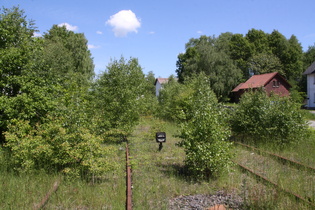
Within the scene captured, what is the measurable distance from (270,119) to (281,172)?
4479mm

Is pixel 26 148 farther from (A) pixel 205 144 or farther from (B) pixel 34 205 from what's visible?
(A) pixel 205 144

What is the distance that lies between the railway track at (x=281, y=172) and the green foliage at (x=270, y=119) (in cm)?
152

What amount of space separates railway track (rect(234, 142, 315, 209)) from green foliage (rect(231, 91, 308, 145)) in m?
1.52

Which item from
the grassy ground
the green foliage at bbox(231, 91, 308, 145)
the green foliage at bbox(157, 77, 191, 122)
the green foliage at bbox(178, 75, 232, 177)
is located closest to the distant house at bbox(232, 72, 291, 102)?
the green foliage at bbox(157, 77, 191, 122)

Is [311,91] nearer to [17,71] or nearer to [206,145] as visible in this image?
[206,145]

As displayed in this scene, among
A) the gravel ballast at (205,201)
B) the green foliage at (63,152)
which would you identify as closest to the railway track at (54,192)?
the green foliage at (63,152)

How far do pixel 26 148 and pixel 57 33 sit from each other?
4367 cm

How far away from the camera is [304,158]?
8383mm

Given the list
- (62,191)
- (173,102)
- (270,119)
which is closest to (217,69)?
(173,102)

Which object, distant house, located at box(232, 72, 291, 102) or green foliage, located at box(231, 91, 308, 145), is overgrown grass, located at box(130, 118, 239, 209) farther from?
distant house, located at box(232, 72, 291, 102)

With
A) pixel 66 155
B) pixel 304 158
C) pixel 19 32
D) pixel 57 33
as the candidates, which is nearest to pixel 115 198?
pixel 66 155

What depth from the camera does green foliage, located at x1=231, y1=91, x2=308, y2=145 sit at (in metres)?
10.4

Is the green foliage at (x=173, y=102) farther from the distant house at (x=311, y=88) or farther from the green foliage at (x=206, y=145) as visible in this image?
the distant house at (x=311, y=88)

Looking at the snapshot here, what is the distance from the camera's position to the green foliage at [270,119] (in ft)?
34.1
